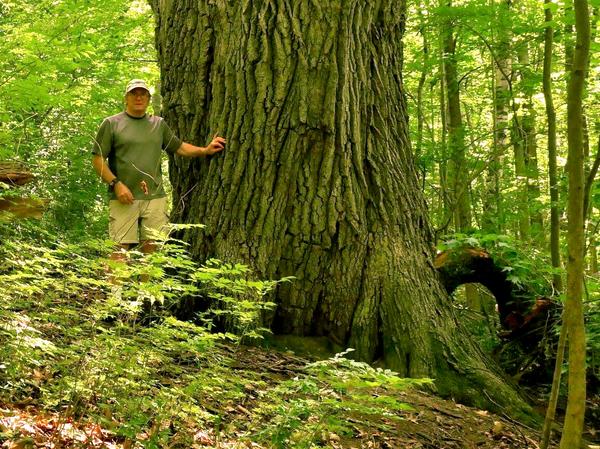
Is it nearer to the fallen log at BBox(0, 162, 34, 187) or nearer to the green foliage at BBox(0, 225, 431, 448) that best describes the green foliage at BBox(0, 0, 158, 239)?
the fallen log at BBox(0, 162, 34, 187)

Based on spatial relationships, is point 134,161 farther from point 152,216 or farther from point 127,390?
point 127,390

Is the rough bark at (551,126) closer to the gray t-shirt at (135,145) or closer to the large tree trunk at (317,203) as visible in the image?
the large tree trunk at (317,203)

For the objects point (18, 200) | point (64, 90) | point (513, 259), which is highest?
point (64, 90)

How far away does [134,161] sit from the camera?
5293 millimetres

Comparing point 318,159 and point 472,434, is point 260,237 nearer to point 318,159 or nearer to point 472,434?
point 318,159

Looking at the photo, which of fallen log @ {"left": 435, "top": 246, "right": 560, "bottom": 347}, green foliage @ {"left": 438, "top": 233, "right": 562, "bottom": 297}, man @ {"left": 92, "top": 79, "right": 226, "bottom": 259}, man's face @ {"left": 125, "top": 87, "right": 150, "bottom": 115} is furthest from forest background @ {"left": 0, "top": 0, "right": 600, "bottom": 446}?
man's face @ {"left": 125, "top": 87, "right": 150, "bottom": 115}

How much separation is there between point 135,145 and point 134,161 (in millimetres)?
131

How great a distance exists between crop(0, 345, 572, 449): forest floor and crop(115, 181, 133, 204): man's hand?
1.54 m

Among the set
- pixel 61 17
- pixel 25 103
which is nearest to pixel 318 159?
pixel 25 103

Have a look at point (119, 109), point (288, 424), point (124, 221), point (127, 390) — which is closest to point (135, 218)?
point (124, 221)

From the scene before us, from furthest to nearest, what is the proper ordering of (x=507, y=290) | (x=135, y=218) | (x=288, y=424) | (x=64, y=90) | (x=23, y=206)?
(x=64, y=90) < (x=507, y=290) < (x=135, y=218) < (x=23, y=206) < (x=288, y=424)

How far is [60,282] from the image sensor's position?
127 inches

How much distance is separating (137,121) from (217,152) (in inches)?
32.9

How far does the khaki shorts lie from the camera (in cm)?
522
